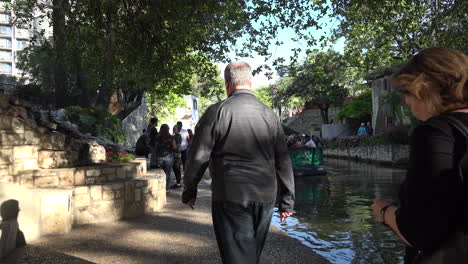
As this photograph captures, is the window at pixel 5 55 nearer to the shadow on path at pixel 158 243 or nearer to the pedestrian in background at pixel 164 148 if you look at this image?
the pedestrian in background at pixel 164 148

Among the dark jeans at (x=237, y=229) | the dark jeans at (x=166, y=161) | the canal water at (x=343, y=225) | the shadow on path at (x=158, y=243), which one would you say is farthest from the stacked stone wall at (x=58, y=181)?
the dark jeans at (x=237, y=229)

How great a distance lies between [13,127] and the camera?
284 inches

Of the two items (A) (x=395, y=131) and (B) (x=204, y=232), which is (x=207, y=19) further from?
(A) (x=395, y=131)

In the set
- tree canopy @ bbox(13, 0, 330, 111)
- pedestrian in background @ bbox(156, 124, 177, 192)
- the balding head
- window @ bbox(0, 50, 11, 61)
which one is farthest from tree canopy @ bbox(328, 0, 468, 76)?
window @ bbox(0, 50, 11, 61)

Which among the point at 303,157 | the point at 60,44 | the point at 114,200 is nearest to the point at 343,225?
the point at 114,200

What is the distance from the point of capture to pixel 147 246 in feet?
18.0

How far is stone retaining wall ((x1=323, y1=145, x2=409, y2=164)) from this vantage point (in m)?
22.0

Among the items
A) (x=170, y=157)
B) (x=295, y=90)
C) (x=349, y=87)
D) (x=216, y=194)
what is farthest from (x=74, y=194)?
(x=349, y=87)

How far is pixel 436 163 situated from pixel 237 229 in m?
1.63

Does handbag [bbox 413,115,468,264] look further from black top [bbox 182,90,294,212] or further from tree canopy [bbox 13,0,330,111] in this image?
tree canopy [bbox 13,0,330,111]

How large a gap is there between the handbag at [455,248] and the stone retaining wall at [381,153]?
21143mm

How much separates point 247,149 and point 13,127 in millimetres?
5775

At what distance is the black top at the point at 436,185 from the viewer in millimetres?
1401

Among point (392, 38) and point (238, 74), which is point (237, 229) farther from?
point (392, 38)
